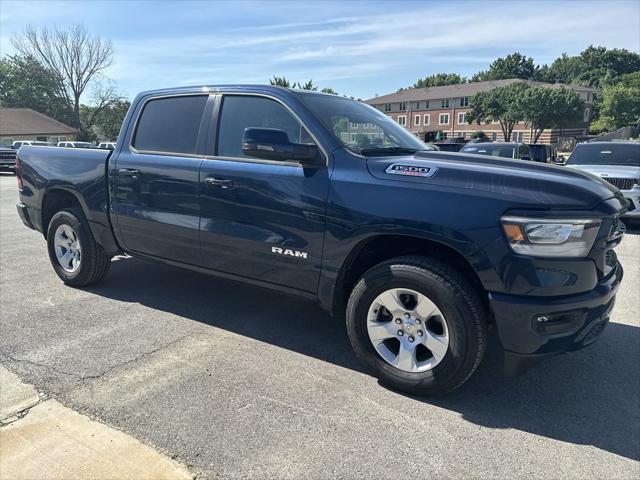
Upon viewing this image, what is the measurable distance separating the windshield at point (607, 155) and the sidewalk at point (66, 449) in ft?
35.7

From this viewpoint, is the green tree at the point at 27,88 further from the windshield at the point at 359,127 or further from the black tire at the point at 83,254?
the windshield at the point at 359,127

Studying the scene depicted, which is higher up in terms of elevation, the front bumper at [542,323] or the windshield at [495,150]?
the windshield at [495,150]

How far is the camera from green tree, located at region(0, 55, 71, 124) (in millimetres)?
64375

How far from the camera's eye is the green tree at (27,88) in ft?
211

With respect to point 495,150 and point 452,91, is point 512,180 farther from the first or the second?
point 452,91

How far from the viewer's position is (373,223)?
3.18 metres

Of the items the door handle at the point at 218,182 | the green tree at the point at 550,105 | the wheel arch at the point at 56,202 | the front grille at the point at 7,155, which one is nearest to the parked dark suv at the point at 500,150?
the wheel arch at the point at 56,202

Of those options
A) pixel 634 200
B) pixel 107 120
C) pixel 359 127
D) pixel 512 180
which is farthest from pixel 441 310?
pixel 107 120

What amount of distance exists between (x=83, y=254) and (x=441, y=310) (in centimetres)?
374

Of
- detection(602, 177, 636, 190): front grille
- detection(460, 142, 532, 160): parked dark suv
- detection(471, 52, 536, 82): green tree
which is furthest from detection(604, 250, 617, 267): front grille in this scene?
detection(471, 52, 536, 82): green tree

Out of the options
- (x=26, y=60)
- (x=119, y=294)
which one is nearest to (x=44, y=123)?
(x=26, y=60)

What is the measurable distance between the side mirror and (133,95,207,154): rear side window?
3.07ft

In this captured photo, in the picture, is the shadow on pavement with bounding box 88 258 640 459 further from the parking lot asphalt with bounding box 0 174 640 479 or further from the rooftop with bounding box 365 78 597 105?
the rooftop with bounding box 365 78 597 105

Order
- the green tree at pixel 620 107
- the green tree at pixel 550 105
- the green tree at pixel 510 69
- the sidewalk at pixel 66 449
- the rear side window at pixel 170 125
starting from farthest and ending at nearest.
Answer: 1. the green tree at pixel 510 69
2. the green tree at pixel 620 107
3. the green tree at pixel 550 105
4. the rear side window at pixel 170 125
5. the sidewalk at pixel 66 449
